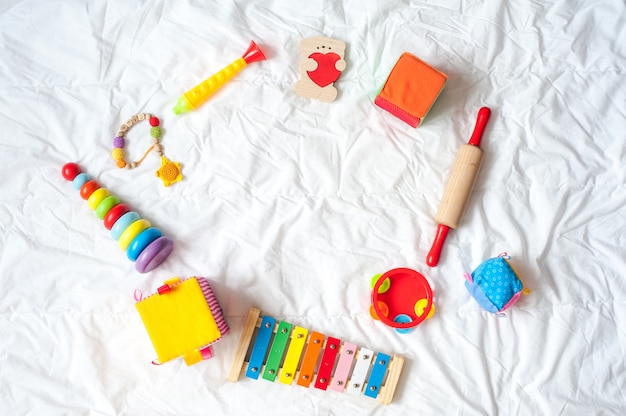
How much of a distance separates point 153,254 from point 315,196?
0.34m

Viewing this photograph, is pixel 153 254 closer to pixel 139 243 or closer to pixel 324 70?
pixel 139 243

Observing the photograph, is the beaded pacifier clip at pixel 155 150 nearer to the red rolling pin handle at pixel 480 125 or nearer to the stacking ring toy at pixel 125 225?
the stacking ring toy at pixel 125 225

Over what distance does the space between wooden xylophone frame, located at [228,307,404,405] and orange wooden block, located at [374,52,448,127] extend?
48 cm

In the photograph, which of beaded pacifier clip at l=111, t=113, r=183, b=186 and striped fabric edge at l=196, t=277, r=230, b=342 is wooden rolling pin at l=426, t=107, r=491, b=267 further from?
beaded pacifier clip at l=111, t=113, r=183, b=186

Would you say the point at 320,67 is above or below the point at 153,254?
above

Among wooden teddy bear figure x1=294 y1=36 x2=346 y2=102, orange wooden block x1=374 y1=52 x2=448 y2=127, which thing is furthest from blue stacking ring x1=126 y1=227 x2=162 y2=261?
orange wooden block x1=374 y1=52 x2=448 y2=127

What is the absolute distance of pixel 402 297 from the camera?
1109 millimetres

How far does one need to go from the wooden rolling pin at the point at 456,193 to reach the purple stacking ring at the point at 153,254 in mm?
515

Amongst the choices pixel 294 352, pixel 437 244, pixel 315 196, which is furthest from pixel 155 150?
pixel 437 244

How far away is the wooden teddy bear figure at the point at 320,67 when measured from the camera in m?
1.15

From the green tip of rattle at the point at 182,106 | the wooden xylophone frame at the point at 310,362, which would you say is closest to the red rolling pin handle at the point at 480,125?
the wooden xylophone frame at the point at 310,362

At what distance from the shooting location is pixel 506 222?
3.68ft

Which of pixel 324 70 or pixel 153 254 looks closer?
pixel 153 254

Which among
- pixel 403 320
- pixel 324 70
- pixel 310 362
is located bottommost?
pixel 310 362
